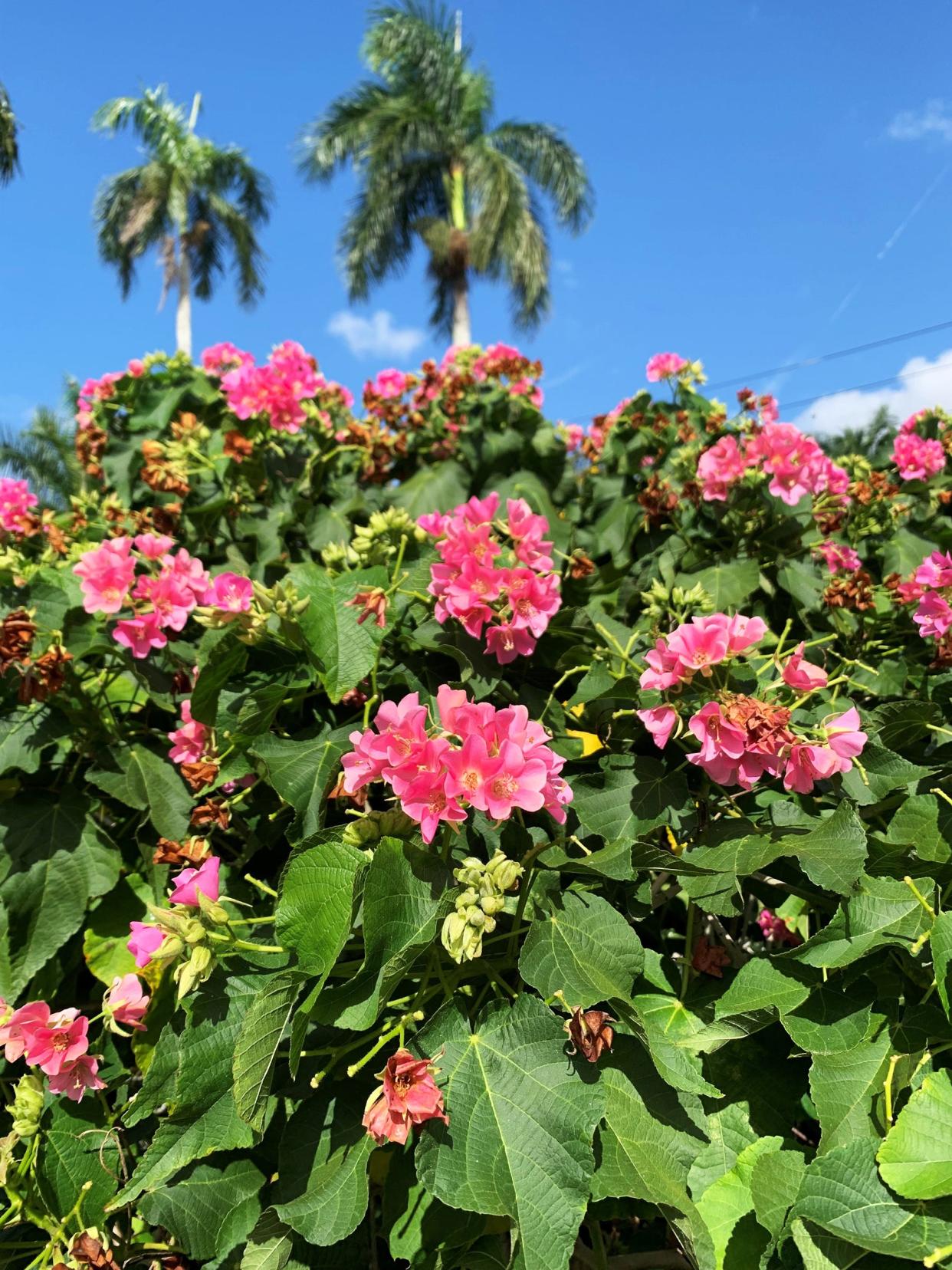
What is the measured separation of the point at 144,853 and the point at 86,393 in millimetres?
2138

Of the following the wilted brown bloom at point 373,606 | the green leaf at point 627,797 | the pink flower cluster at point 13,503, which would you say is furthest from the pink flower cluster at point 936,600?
the pink flower cluster at point 13,503

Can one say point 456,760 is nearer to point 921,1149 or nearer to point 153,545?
point 921,1149

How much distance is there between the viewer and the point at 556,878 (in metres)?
1.36

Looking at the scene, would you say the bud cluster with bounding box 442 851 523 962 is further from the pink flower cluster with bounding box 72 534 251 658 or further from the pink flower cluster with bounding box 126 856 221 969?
the pink flower cluster with bounding box 72 534 251 658

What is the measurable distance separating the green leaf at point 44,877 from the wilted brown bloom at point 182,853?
0.25 metres

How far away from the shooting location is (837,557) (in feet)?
7.80

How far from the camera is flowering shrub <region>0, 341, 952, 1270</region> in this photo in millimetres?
1193

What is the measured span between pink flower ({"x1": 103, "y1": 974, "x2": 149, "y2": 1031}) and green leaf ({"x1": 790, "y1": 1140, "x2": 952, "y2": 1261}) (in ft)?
3.42

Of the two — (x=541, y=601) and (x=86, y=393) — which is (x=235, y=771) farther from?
(x=86, y=393)

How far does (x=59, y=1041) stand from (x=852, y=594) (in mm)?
1817

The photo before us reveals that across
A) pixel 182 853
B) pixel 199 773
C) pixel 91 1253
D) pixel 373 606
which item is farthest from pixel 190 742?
pixel 91 1253

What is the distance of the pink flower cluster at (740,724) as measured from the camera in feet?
4.53

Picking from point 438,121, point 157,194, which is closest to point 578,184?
point 438,121

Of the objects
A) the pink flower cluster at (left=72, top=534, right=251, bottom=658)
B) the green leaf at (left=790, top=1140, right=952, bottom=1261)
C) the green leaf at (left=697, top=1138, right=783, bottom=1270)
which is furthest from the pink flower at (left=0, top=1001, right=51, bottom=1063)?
the green leaf at (left=790, top=1140, right=952, bottom=1261)
